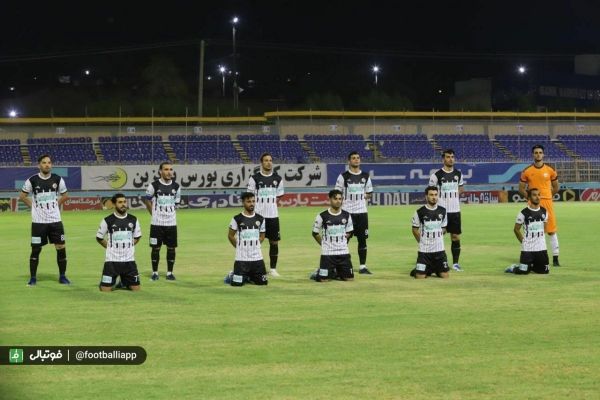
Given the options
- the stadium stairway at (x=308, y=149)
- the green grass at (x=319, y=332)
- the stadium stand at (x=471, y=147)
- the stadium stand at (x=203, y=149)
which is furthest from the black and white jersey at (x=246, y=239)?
the stadium stand at (x=471, y=147)

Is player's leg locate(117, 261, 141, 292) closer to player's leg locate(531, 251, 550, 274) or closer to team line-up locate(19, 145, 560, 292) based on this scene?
team line-up locate(19, 145, 560, 292)

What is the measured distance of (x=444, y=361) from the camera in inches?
342

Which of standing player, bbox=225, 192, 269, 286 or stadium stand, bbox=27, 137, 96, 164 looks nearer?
standing player, bbox=225, 192, 269, 286

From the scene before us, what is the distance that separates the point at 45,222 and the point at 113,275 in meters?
2.02

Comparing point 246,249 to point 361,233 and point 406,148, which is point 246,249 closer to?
point 361,233

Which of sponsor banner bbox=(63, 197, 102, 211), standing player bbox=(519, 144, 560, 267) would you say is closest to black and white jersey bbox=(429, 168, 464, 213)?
standing player bbox=(519, 144, 560, 267)

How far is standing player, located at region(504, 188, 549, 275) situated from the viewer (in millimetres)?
16297

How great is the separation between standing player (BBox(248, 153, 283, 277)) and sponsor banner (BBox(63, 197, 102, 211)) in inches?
1227

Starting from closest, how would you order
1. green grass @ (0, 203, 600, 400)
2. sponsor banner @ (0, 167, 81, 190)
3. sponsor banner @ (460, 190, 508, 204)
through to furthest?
1. green grass @ (0, 203, 600, 400)
2. sponsor banner @ (0, 167, 81, 190)
3. sponsor banner @ (460, 190, 508, 204)

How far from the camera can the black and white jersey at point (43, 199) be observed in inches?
607

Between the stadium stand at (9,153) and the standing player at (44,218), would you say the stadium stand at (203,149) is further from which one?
the standing player at (44,218)

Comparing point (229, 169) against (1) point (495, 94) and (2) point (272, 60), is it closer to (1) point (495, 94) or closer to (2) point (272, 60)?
(1) point (495, 94)

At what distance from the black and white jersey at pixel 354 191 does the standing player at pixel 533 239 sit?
2.93 metres

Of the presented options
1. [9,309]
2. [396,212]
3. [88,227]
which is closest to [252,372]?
[9,309]
